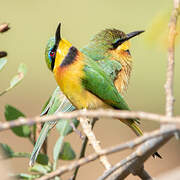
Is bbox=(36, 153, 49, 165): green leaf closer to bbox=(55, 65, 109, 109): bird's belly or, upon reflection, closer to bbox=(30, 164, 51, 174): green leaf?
bbox=(30, 164, 51, 174): green leaf

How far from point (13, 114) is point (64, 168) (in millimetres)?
650

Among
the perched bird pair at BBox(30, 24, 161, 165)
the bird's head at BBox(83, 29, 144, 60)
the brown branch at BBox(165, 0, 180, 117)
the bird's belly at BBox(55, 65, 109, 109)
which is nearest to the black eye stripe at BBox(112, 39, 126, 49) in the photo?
the bird's head at BBox(83, 29, 144, 60)

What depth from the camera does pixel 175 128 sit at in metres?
0.65

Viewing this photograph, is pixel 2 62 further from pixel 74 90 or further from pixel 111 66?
pixel 111 66

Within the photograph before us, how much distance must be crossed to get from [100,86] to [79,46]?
4165 millimetres

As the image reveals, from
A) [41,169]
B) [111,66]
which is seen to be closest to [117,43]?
[111,66]

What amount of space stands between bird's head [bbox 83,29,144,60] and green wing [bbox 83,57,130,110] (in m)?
0.80

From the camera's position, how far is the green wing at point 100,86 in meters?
2.02

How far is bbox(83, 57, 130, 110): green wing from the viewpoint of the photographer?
A: 6.61 ft

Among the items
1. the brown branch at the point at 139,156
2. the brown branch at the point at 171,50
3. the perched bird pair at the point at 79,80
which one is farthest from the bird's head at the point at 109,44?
the brown branch at the point at 139,156

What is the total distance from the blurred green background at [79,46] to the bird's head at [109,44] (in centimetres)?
129

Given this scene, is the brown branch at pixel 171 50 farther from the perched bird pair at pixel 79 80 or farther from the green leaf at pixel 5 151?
the perched bird pair at pixel 79 80

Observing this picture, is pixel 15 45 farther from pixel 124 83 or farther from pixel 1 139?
pixel 124 83

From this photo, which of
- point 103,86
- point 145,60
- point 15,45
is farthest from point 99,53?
point 15,45
